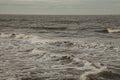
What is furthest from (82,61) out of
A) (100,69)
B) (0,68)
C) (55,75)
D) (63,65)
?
(0,68)

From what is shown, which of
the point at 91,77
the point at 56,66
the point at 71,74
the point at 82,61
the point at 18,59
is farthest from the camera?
the point at 18,59

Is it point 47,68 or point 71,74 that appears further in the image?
point 47,68

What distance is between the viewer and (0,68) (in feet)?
34.5

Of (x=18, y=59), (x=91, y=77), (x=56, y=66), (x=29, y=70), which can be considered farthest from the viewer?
(x=18, y=59)

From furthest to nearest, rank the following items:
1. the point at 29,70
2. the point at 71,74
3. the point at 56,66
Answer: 1. the point at 56,66
2. the point at 29,70
3. the point at 71,74

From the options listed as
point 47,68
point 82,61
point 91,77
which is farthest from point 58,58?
point 91,77

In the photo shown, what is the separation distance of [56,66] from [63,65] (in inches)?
16.6

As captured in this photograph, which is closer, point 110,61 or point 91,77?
point 91,77

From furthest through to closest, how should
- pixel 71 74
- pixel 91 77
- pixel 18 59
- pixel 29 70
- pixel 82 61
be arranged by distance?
pixel 18 59 < pixel 82 61 < pixel 29 70 < pixel 71 74 < pixel 91 77

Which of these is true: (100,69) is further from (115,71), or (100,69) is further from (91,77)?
(91,77)

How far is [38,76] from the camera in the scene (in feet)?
30.0

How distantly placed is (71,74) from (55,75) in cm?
64

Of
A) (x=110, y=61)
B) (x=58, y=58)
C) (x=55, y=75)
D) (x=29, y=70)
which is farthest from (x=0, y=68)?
(x=110, y=61)

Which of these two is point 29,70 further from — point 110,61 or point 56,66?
point 110,61
